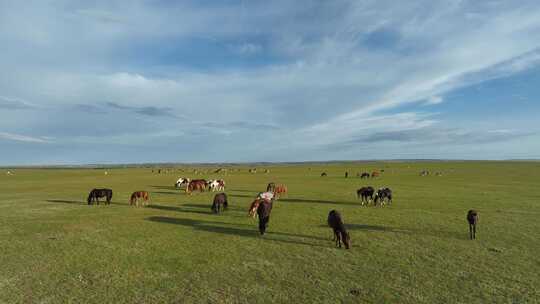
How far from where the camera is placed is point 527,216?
19.0 metres

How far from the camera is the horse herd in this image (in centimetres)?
1361

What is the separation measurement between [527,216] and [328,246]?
47.5ft

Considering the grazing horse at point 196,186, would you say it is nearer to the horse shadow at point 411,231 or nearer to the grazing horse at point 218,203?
the grazing horse at point 218,203

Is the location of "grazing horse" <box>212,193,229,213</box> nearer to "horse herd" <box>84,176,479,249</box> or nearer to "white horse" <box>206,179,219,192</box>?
"horse herd" <box>84,176,479,249</box>

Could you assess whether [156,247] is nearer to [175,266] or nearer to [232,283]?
[175,266]

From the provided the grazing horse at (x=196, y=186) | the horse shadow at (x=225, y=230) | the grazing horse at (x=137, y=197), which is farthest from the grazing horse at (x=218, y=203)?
the grazing horse at (x=196, y=186)

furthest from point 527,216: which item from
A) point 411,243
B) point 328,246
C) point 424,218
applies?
point 328,246

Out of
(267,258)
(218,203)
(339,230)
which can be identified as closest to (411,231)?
(339,230)

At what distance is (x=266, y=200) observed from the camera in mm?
18172

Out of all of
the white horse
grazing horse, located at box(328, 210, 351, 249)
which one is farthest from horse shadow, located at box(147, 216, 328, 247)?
the white horse

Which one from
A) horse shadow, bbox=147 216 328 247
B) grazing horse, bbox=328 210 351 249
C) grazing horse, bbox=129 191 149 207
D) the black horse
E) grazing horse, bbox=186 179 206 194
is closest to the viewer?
grazing horse, bbox=328 210 351 249

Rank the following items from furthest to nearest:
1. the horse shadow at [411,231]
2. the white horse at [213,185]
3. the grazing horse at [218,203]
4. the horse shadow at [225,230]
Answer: the white horse at [213,185]
the grazing horse at [218,203]
the horse shadow at [411,231]
the horse shadow at [225,230]

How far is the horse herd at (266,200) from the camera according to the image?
44.7 ft

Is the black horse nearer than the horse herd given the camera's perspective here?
No
